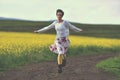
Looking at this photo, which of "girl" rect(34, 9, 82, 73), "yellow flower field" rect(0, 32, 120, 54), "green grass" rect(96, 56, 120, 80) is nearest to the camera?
"girl" rect(34, 9, 82, 73)

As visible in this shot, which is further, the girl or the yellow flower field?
the yellow flower field

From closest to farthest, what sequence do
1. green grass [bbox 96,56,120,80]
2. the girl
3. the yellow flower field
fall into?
the girl
green grass [bbox 96,56,120,80]
the yellow flower field

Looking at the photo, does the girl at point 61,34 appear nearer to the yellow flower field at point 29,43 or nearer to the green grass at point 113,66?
the green grass at point 113,66

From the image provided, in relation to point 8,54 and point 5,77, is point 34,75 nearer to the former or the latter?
point 5,77

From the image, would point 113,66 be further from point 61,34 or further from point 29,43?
point 29,43

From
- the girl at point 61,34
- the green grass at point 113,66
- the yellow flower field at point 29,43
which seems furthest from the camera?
the yellow flower field at point 29,43

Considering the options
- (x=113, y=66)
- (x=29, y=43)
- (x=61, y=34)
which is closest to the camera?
(x=61, y=34)

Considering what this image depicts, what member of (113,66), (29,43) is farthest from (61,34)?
(29,43)

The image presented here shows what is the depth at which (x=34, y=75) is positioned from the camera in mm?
15164

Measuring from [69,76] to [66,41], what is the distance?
1.50m

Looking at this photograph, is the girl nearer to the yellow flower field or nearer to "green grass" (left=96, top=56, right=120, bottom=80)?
"green grass" (left=96, top=56, right=120, bottom=80)

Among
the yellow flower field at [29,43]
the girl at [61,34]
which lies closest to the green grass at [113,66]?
the girl at [61,34]

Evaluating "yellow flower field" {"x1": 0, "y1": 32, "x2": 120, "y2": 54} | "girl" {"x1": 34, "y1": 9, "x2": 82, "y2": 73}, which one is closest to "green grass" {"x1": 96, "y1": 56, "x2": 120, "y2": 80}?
"girl" {"x1": 34, "y1": 9, "x2": 82, "y2": 73}

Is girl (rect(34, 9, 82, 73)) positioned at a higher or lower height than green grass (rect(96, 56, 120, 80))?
higher
